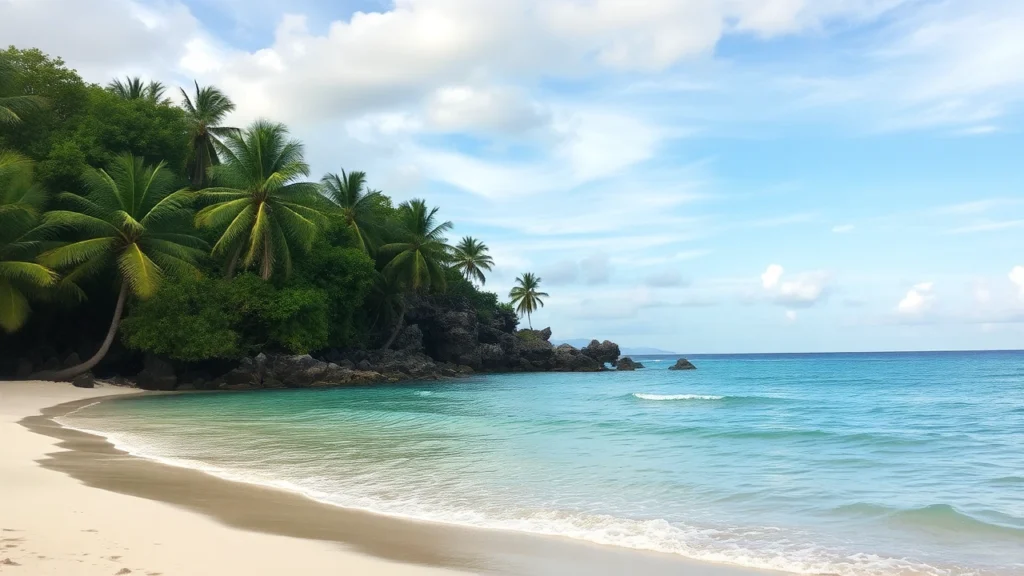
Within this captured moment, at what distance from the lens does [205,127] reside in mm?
35531

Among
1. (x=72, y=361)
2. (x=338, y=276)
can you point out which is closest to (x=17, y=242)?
(x=72, y=361)

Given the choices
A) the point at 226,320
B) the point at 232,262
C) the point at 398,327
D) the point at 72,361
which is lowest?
the point at 72,361

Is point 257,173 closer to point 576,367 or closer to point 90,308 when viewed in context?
point 90,308

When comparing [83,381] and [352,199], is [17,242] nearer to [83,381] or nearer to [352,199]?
[83,381]

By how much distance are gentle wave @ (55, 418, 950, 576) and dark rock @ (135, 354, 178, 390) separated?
2271 centimetres

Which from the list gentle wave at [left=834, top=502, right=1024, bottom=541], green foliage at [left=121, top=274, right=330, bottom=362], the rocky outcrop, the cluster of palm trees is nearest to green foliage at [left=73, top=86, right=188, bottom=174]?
the cluster of palm trees

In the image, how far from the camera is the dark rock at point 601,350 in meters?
59.7

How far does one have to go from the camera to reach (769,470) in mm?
9562

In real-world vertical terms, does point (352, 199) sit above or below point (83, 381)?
above

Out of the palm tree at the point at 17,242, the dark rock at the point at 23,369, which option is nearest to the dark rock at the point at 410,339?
the dark rock at the point at 23,369

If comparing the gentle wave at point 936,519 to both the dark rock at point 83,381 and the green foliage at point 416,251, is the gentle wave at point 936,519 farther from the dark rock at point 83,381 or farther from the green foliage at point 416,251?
the green foliage at point 416,251

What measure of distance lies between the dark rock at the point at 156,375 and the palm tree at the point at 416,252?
45.1 feet

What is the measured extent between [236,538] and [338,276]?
90.0 feet

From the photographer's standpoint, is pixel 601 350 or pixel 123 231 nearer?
pixel 123 231
